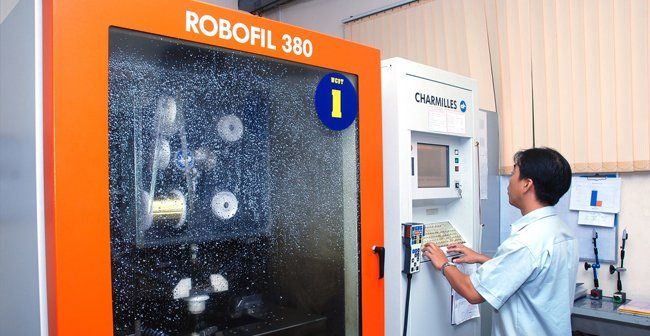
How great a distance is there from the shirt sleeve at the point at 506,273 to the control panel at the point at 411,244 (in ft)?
0.79

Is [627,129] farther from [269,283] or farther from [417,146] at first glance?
[269,283]

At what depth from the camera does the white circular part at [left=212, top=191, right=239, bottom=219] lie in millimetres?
1279

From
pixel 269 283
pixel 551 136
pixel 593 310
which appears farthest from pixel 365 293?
pixel 551 136

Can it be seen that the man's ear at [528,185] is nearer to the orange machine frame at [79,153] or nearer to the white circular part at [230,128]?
the white circular part at [230,128]

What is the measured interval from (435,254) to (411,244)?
0.16m

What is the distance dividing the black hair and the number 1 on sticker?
31.0 inches

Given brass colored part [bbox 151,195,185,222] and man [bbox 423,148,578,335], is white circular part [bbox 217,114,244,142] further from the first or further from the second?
man [bbox 423,148,578,335]

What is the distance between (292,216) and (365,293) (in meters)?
0.34

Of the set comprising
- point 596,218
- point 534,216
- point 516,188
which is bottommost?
point 596,218

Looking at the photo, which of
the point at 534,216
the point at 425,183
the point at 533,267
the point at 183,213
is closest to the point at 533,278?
the point at 533,267

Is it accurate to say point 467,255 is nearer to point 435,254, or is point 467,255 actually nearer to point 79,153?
point 435,254

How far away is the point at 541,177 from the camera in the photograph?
1707 mm

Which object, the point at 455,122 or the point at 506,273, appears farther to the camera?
the point at 455,122

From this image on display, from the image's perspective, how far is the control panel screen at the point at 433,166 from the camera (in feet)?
Result: 6.11
